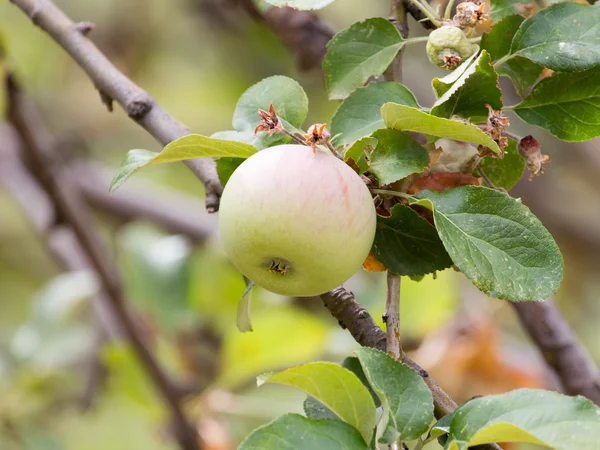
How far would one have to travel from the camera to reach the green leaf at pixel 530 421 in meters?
0.49

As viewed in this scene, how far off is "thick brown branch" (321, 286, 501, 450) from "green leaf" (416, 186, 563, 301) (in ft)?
0.30

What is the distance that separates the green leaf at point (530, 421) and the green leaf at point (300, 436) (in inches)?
2.6

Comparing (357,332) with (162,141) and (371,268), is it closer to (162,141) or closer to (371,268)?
(371,268)

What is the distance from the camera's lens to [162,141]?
0.82m

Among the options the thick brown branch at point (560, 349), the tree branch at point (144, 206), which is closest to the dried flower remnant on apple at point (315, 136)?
the thick brown branch at point (560, 349)

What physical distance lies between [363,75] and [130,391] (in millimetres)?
1051

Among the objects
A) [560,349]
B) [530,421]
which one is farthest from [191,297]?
[530,421]

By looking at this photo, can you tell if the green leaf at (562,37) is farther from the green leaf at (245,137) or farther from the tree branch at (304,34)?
the tree branch at (304,34)

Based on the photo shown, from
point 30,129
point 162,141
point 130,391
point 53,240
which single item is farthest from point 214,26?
point 162,141

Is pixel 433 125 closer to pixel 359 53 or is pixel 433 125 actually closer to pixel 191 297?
pixel 359 53

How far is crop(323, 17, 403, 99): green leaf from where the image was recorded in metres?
0.71

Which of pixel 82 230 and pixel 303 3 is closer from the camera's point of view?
pixel 303 3

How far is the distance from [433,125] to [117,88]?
40 centimetres

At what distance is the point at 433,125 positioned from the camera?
579 mm
